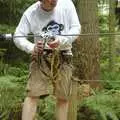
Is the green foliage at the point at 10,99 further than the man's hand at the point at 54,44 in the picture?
Yes

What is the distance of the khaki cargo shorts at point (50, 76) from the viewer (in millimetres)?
4418

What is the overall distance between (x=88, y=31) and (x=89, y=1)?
0.41m

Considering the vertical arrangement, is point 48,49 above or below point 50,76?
above

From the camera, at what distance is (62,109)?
4.48m

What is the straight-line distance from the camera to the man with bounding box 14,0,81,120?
4.34 meters

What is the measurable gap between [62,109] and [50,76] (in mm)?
332

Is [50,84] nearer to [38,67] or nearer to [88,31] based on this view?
[38,67]

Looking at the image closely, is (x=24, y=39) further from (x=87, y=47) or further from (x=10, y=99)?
(x=87, y=47)

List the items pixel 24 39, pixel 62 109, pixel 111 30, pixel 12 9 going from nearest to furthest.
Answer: pixel 24 39 → pixel 62 109 → pixel 12 9 → pixel 111 30

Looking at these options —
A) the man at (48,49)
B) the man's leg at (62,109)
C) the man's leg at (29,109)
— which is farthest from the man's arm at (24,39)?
the man's leg at (62,109)

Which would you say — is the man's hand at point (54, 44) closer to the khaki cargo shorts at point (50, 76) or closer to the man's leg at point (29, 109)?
the khaki cargo shorts at point (50, 76)

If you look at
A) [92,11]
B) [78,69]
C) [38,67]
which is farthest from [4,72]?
[38,67]

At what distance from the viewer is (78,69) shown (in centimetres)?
A: 655

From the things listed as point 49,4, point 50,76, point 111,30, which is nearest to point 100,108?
point 50,76
